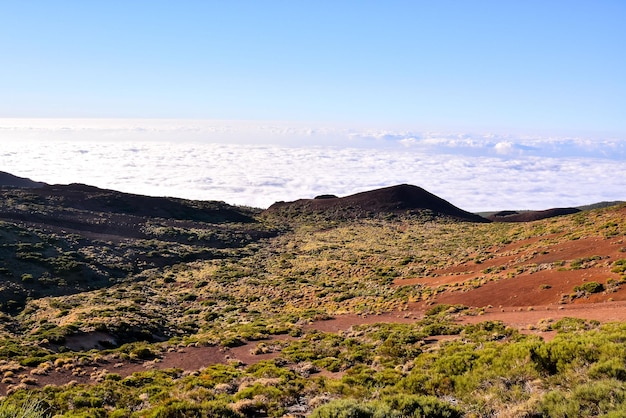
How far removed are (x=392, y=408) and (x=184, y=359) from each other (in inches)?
501

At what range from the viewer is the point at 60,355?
17453mm

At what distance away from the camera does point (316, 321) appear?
80.3 ft

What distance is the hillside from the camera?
9320 mm

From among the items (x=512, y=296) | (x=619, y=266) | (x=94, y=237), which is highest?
(x=619, y=266)

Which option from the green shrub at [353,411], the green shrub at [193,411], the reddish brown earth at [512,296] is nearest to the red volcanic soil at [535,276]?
the reddish brown earth at [512,296]

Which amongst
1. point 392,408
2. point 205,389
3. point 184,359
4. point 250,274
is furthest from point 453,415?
point 250,274

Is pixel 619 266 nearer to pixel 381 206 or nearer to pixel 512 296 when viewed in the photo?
pixel 512 296

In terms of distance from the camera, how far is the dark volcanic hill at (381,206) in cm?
8675

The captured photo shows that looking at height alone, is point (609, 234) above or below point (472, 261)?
above

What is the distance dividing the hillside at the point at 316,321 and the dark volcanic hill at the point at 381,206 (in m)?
25.2

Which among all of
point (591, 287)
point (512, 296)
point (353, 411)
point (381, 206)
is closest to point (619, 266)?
point (591, 287)

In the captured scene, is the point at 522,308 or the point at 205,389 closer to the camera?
the point at 205,389

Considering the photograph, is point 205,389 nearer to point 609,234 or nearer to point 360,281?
point 360,281

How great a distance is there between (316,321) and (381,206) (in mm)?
67247
